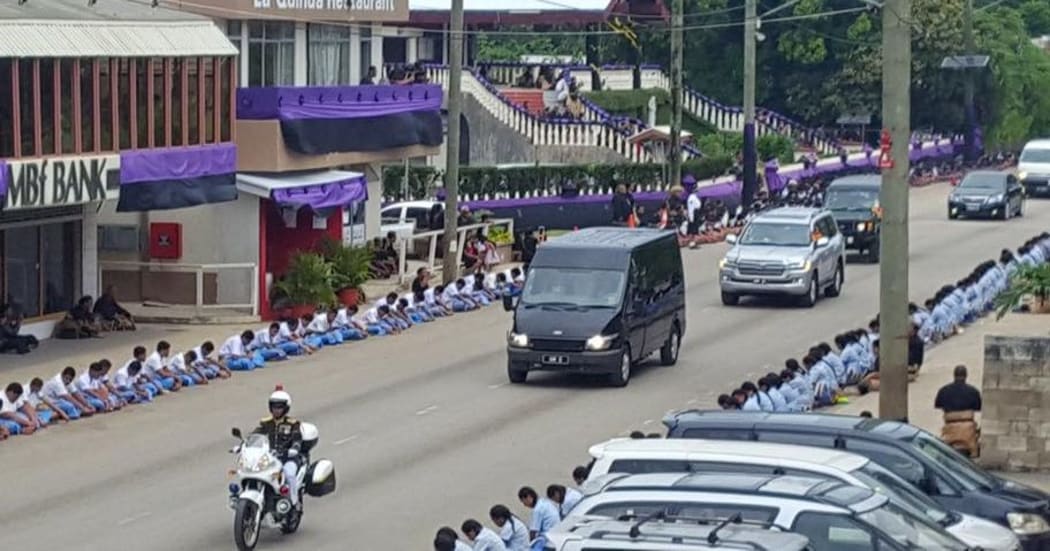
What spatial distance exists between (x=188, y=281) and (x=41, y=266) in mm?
3638

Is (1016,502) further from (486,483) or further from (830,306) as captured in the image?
(830,306)

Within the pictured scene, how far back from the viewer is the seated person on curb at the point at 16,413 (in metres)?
27.8

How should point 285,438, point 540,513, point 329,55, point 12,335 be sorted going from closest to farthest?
1. point 540,513
2. point 285,438
3. point 12,335
4. point 329,55

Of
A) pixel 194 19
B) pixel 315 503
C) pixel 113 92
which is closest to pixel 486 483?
pixel 315 503

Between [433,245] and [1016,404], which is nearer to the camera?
[1016,404]

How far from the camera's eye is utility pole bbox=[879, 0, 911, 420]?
23922 millimetres

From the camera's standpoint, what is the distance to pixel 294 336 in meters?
35.5

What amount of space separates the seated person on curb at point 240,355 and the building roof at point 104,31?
193 inches

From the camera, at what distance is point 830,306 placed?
136 feet

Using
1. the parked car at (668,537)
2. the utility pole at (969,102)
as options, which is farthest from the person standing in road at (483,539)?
the utility pole at (969,102)

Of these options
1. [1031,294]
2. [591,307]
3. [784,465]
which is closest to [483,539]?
[784,465]

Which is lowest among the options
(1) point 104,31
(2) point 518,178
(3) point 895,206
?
(2) point 518,178

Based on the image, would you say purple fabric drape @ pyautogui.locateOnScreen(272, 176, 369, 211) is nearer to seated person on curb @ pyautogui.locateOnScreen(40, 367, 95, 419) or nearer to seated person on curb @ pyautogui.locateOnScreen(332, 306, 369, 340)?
seated person on curb @ pyautogui.locateOnScreen(332, 306, 369, 340)

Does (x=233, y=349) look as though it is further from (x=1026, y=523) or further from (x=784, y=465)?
(x=784, y=465)
